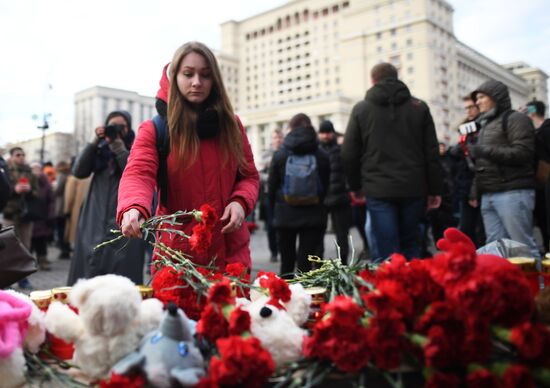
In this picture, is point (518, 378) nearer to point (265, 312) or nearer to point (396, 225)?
point (265, 312)

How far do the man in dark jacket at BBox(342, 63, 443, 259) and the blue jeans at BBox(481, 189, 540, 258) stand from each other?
49 cm

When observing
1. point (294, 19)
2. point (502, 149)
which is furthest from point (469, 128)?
point (294, 19)

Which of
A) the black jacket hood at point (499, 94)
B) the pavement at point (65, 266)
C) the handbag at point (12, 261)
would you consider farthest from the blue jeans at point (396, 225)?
the handbag at point (12, 261)

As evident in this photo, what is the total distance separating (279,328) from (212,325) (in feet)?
0.47

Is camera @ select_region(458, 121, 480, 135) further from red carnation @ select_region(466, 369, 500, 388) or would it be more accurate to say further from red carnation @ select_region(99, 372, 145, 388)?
red carnation @ select_region(99, 372, 145, 388)

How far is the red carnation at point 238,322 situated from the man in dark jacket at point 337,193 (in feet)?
14.3

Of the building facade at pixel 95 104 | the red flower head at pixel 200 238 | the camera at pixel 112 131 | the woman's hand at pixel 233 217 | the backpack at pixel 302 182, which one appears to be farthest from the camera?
the building facade at pixel 95 104

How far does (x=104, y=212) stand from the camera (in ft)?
12.4

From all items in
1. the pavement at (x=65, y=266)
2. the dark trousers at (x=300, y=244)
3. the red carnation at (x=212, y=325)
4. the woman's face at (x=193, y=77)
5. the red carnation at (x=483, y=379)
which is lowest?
the pavement at (x=65, y=266)

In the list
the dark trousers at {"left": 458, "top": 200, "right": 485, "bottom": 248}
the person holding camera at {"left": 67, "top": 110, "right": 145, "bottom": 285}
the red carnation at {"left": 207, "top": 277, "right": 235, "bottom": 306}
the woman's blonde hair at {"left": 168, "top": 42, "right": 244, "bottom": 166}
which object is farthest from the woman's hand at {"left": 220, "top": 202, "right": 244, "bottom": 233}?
the dark trousers at {"left": 458, "top": 200, "right": 485, "bottom": 248}

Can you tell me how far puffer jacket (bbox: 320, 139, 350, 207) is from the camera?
5.30 meters

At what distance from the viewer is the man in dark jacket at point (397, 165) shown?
352 cm

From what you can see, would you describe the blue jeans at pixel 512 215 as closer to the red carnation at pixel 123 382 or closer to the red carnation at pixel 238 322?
the red carnation at pixel 238 322

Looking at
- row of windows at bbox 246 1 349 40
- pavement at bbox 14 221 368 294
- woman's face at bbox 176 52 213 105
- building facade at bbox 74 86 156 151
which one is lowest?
pavement at bbox 14 221 368 294
